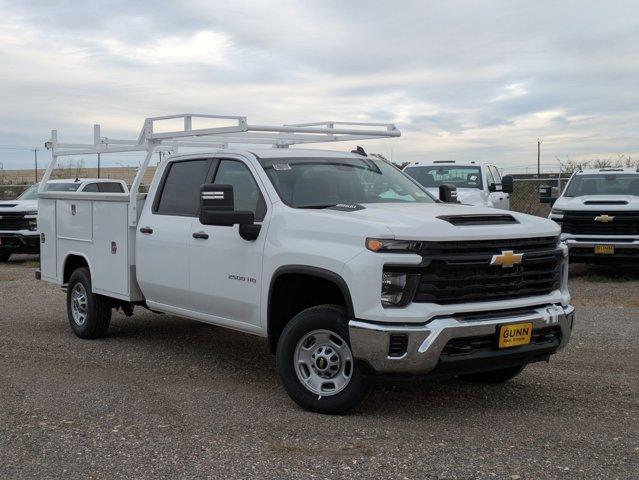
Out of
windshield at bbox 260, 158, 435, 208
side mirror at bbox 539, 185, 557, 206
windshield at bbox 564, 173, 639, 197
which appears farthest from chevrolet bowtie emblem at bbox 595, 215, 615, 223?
windshield at bbox 260, 158, 435, 208

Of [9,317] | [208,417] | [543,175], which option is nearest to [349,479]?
[208,417]

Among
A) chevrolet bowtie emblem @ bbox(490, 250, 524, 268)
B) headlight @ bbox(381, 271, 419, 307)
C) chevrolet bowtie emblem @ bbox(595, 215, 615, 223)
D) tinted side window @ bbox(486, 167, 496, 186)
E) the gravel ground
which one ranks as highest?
tinted side window @ bbox(486, 167, 496, 186)

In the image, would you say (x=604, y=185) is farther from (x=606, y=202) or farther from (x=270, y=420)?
(x=270, y=420)

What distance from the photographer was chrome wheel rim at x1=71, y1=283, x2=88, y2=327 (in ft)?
28.6

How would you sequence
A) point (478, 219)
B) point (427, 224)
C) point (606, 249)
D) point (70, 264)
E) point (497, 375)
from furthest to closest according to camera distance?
point (606, 249)
point (70, 264)
point (497, 375)
point (478, 219)
point (427, 224)

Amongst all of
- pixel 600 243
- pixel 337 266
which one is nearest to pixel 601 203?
pixel 600 243

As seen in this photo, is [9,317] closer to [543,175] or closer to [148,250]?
[148,250]

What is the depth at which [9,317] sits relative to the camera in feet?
33.3

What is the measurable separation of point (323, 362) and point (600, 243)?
9087 mm

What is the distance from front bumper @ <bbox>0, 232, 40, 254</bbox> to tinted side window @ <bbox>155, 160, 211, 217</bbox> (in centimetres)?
1063

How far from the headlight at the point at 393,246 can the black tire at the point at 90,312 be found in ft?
13.9

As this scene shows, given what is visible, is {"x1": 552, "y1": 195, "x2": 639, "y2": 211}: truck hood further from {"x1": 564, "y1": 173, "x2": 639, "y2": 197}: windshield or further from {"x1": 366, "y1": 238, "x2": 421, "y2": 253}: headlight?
{"x1": 366, "y1": 238, "x2": 421, "y2": 253}: headlight

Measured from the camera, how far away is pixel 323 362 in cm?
568

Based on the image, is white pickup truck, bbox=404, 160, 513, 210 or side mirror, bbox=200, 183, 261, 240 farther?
white pickup truck, bbox=404, 160, 513, 210
